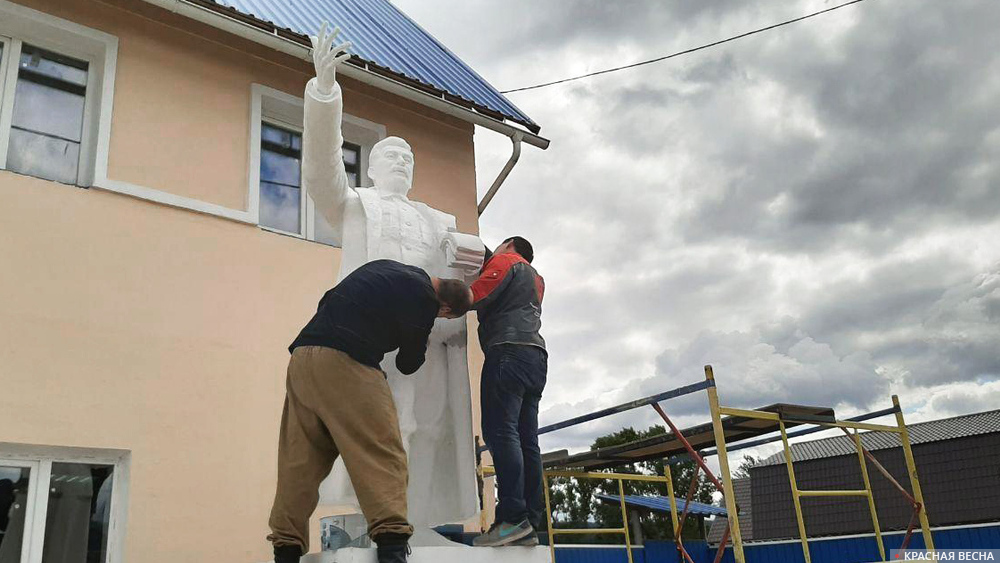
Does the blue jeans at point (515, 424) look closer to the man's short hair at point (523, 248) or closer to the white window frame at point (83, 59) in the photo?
the man's short hair at point (523, 248)

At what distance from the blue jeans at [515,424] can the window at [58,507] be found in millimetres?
3030


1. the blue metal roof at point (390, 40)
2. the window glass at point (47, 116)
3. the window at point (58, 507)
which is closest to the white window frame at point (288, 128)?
the blue metal roof at point (390, 40)

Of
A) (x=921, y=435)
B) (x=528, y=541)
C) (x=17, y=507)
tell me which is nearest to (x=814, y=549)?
(x=921, y=435)

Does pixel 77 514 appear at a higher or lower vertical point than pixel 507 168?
lower

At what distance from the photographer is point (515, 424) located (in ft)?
11.9

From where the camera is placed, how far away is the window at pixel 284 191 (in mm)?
6980

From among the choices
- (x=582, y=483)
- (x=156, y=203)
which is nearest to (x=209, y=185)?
(x=156, y=203)

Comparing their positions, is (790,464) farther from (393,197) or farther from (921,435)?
(921,435)

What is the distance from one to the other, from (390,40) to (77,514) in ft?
18.8

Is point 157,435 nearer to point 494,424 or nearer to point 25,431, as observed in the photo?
point 25,431

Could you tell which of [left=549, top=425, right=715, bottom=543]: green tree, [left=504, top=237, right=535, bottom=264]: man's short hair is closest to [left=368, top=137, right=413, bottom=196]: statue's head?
[left=504, top=237, right=535, bottom=264]: man's short hair

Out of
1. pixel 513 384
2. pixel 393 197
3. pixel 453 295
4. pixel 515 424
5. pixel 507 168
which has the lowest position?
pixel 515 424

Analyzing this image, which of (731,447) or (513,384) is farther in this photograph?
(731,447)

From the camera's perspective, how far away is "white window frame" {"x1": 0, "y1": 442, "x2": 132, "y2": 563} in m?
4.85
